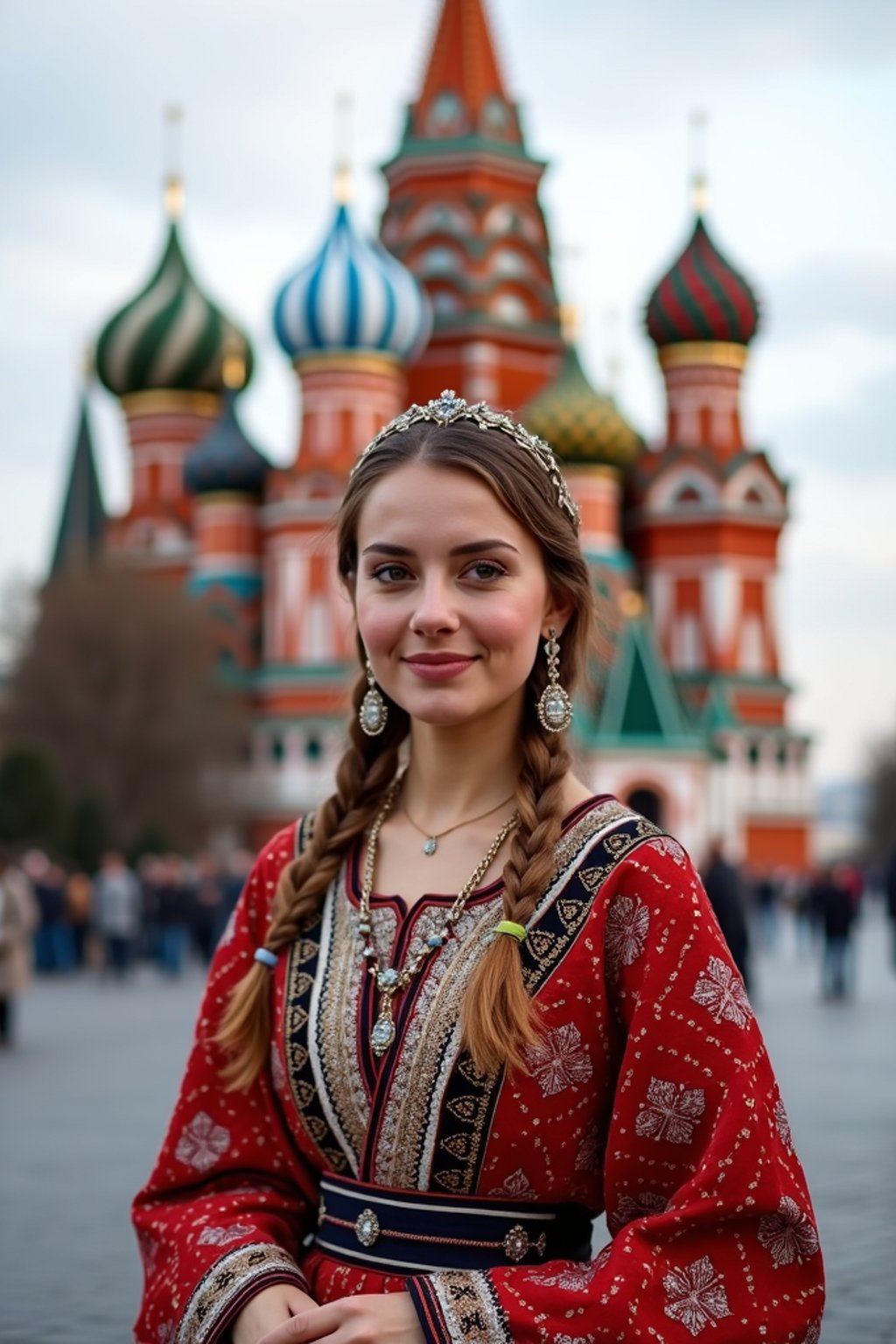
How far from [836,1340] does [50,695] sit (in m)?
32.8

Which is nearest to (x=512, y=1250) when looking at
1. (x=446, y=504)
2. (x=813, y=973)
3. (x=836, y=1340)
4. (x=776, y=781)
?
(x=446, y=504)

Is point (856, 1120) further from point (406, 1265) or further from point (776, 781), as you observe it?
point (776, 781)

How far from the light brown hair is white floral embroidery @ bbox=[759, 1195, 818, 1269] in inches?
13.2

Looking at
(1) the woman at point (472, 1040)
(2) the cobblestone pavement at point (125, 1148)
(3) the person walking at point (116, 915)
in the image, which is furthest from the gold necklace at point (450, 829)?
(3) the person walking at point (116, 915)

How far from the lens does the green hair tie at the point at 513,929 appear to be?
249 centimetres

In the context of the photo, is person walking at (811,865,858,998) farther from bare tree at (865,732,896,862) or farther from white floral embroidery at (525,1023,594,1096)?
bare tree at (865,732,896,862)

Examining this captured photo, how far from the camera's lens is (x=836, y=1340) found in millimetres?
5031

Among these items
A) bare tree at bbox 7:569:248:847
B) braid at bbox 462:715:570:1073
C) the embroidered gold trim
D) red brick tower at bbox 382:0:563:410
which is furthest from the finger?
red brick tower at bbox 382:0:563:410

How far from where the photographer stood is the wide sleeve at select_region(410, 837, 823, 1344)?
7.61 feet

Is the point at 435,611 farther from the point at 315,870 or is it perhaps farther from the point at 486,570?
the point at 315,870

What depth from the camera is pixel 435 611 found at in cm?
253

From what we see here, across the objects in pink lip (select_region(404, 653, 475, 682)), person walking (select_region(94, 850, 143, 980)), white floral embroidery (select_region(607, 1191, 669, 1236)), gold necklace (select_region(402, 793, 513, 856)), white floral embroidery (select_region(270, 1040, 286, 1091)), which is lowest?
person walking (select_region(94, 850, 143, 980))

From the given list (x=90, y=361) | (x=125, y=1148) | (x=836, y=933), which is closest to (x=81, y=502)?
(x=90, y=361)

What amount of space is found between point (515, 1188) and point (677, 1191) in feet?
0.68
